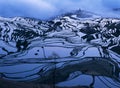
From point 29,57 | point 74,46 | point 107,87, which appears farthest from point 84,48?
point 107,87

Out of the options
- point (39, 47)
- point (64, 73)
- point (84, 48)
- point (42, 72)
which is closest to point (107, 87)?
point (64, 73)

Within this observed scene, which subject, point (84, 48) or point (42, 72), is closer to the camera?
point (42, 72)

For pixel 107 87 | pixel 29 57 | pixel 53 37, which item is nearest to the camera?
pixel 107 87

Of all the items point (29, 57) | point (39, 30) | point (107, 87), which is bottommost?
point (107, 87)

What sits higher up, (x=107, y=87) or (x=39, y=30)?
(x=39, y=30)

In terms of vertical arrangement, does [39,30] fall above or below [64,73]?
above

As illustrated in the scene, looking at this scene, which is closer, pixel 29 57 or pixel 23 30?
pixel 29 57

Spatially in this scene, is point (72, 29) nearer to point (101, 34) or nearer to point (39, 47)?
point (101, 34)

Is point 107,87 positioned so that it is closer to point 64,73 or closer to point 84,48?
point 64,73

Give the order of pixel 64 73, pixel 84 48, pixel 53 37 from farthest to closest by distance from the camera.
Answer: pixel 53 37 < pixel 84 48 < pixel 64 73
